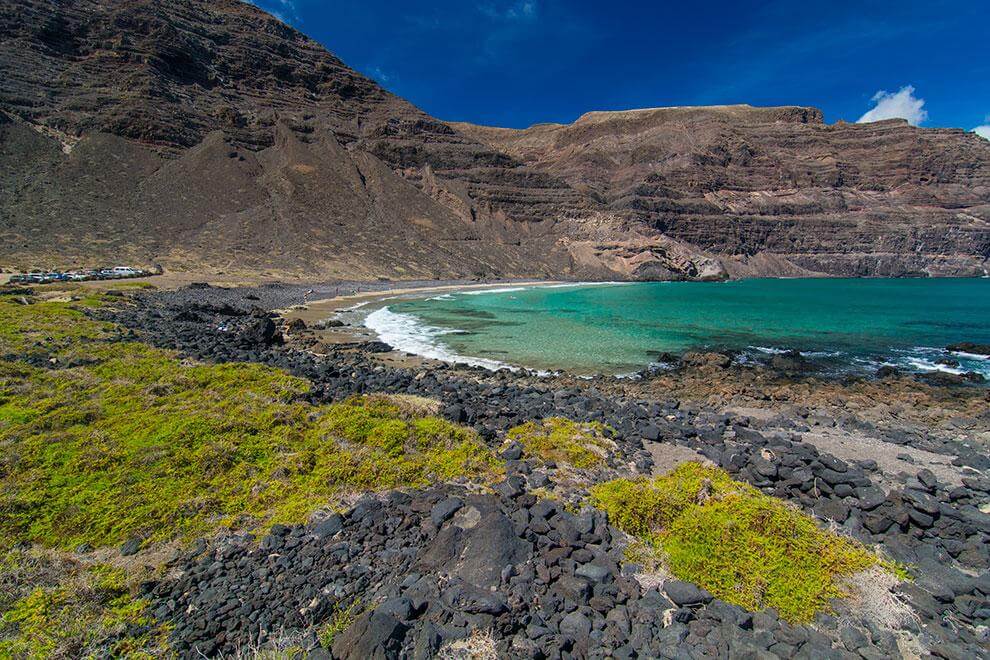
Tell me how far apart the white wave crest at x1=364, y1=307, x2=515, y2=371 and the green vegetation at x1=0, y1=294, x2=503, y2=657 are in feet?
33.0

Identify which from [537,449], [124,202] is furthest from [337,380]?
[124,202]

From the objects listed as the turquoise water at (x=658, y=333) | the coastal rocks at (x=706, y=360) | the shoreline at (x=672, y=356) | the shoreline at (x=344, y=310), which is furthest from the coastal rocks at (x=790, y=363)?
the shoreline at (x=344, y=310)

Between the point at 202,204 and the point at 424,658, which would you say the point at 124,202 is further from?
the point at 424,658

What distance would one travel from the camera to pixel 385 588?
4.01m

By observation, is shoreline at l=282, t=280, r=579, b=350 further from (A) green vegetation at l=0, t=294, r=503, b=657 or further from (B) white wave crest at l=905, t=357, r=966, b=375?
(B) white wave crest at l=905, t=357, r=966, b=375

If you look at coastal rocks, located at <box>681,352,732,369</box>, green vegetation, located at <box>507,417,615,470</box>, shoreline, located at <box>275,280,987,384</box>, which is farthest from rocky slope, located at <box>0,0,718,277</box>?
green vegetation, located at <box>507,417,615,470</box>

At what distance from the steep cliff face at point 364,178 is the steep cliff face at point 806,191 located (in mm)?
632

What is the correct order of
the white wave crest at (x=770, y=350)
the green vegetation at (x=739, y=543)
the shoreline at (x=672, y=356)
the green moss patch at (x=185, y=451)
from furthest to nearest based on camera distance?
the white wave crest at (x=770, y=350)
the shoreline at (x=672, y=356)
the green moss patch at (x=185, y=451)
the green vegetation at (x=739, y=543)

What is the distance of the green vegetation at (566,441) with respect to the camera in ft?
22.8

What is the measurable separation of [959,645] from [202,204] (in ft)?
262

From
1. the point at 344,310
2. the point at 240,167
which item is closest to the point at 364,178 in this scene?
the point at 240,167

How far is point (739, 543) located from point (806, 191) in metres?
166

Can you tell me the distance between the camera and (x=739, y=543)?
4.66m

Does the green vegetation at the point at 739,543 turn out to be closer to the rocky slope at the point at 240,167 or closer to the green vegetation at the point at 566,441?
the green vegetation at the point at 566,441
